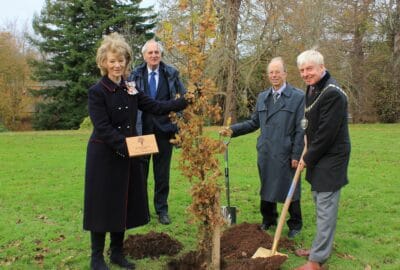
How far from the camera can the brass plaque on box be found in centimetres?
420

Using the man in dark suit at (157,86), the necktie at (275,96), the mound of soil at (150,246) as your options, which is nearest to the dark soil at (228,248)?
the mound of soil at (150,246)

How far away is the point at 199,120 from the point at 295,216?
2325mm

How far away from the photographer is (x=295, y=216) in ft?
19.4

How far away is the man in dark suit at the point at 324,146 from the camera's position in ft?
14.0

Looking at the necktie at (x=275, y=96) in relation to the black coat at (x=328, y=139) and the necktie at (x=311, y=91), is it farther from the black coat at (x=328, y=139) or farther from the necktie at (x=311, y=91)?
the black coat at (x=328, y=139)

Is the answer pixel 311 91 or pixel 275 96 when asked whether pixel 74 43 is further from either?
pixel 311 91

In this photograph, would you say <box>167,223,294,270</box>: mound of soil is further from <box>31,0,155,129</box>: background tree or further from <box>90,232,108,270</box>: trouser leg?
<box>31,0,155,129</box>: background tree

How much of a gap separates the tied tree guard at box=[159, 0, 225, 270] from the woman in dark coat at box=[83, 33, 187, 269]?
30 cm

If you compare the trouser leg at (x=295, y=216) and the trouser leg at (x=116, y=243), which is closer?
the trouser leg at (x=116, y=243)

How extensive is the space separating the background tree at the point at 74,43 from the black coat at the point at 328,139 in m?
28.0

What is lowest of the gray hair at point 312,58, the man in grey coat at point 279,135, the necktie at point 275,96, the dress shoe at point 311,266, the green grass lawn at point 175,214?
the green grass lawn at point 175,214

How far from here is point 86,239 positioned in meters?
5.88

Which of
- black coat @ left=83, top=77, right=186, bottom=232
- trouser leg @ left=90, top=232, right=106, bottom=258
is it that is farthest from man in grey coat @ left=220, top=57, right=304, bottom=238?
trouser leg @ left=90, top=232, right=106, bottom=258

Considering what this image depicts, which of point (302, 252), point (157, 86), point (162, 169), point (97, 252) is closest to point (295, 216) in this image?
point (302, 252)
